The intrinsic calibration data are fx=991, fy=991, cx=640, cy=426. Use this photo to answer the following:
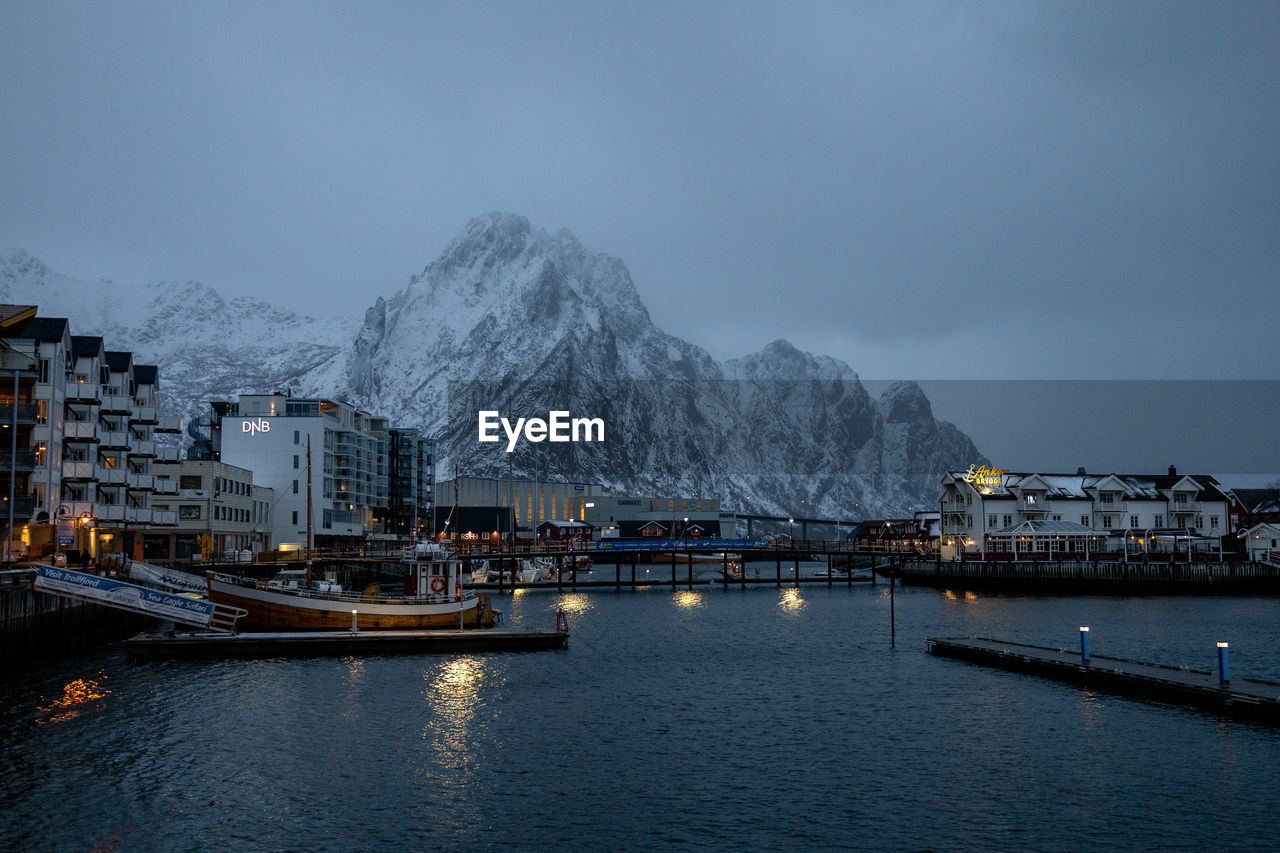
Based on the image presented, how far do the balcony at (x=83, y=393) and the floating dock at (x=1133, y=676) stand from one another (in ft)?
247

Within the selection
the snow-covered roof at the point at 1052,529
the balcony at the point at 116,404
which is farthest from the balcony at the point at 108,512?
the snow-covered roof at the point at 1052,529

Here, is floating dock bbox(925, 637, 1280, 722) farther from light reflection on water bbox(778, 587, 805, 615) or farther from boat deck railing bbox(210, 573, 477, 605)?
light reflection on water bbox(778, 587, 805, 615)

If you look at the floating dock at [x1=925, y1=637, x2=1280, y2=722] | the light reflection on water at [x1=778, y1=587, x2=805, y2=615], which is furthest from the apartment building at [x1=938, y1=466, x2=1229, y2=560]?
the floating dock at [x1=925, y1=637, x2=1280, y2=722]

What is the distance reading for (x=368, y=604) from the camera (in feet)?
241

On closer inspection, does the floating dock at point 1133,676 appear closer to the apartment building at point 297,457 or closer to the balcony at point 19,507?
the balcony at point 19,507

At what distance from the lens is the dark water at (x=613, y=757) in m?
30.4

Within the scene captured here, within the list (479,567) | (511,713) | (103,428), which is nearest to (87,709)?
(511,713)

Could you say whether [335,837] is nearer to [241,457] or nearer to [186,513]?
[186,513]

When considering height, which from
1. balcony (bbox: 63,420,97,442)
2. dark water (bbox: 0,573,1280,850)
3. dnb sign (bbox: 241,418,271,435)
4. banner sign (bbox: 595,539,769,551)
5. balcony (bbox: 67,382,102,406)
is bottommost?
dark water (bbox: 0,573,1280,850)

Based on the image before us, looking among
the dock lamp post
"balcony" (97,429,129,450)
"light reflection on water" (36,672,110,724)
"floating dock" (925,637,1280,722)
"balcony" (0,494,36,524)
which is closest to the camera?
"floating dock" (925,637,1280,722)

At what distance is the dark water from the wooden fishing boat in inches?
328

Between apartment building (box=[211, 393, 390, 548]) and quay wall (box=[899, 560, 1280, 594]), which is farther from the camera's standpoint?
apartment building (box=[211, 393, 390, 548])

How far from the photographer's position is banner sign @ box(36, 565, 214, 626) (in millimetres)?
59250

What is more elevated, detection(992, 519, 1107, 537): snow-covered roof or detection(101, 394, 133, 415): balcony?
detection(101, 394, 133, 415): balcony
